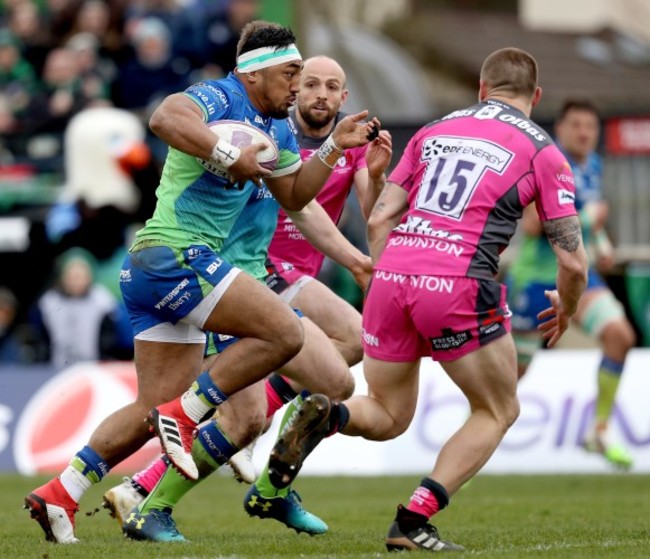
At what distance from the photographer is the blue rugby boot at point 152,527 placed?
8875mm

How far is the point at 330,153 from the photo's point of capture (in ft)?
28.8

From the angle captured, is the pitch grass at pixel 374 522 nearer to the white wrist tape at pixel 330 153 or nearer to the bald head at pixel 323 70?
the white wrist tape at pixel 330 153

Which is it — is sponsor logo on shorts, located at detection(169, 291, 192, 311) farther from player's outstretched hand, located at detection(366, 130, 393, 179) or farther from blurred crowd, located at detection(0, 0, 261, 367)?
blurred crowd, located at detection(0, 0, 261, 367)

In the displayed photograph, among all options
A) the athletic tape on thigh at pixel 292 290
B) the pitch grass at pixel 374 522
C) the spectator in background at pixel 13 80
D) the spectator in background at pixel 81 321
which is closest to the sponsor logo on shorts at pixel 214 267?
the pitch grass at pixel 374 522

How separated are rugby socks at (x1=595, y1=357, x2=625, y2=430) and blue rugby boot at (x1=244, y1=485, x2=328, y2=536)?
211 inches

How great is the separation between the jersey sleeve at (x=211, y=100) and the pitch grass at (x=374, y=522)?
225 centimetres

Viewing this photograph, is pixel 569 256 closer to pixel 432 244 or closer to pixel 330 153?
pixel 432 244

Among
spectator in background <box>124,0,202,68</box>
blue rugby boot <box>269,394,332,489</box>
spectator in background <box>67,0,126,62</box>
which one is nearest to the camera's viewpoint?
blue rugby boot <box>269,394,332,489</box>

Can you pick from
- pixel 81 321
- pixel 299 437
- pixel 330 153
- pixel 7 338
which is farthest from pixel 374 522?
pixel 7 338

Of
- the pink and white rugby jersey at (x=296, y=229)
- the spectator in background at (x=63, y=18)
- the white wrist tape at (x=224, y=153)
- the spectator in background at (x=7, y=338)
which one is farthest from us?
the spectator in background at (x=63, y=18)

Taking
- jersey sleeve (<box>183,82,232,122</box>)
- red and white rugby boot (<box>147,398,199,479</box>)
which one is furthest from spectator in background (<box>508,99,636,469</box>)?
red and white rugby boot (<box>147,398,199,479</box>)

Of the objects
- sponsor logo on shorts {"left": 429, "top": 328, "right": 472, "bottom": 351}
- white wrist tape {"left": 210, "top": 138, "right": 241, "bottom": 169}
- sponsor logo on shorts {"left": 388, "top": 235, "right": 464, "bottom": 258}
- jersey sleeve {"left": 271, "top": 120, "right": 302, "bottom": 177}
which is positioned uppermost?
white wrist tape {"left": 210, "top": 138, "right": 241, "bottom": 169}

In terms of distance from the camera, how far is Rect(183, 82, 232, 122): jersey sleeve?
8422 mm

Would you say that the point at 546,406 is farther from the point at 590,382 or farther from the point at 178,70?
the point at 178,70
